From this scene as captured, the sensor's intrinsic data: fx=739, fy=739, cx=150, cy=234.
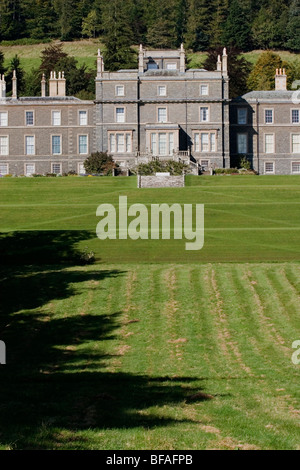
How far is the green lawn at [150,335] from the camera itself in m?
10.6

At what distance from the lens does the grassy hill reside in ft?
406

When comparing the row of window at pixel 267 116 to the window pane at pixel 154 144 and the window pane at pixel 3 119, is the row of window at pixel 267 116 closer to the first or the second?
the window pane at pixel 154 144

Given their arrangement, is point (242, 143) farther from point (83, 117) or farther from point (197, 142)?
point (83, 117)

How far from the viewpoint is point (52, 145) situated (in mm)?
72125

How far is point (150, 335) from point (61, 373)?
3852 mm

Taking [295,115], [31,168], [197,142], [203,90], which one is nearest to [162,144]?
[197,142]

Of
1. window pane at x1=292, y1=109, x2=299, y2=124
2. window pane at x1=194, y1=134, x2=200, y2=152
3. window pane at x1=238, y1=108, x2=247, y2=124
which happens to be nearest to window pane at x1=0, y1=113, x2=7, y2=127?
window pane at x1=194, y1=134, x2=200, y2=152

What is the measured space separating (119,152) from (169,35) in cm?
7145

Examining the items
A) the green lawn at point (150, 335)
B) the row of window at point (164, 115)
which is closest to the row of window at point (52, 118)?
the row of window at point (164, 115)

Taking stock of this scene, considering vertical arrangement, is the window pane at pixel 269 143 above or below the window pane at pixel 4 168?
above

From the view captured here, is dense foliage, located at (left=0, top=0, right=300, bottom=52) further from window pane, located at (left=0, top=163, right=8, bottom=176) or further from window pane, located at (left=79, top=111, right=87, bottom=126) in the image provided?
window pane, located at (left=0, top=163, right=8, bottom=176)

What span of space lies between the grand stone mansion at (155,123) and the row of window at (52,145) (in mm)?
97

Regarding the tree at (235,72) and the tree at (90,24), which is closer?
the tree at (235,72)

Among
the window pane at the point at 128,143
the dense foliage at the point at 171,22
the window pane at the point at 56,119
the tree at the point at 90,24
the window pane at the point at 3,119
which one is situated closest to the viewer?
the window pane at the point at 128,143
